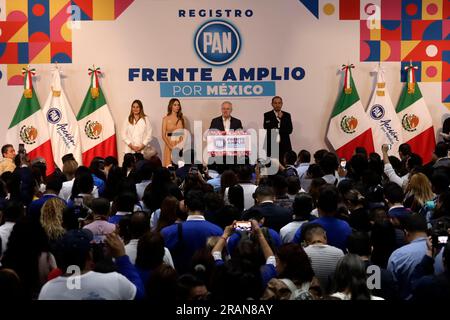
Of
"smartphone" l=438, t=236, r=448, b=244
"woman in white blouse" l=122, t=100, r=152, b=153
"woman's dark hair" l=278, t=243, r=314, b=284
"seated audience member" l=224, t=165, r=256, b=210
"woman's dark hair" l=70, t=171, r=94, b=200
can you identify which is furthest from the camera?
"woman in white blouse" l=122, t=100, r=152, b=153

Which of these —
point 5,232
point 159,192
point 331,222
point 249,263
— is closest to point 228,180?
point 159,192

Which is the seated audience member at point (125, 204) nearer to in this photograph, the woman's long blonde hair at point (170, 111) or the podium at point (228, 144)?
the podium at point (228, 144)

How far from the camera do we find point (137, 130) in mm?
12555

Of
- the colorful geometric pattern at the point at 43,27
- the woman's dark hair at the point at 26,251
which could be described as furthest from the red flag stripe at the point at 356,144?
the woman's dark hair at the point at 26,251

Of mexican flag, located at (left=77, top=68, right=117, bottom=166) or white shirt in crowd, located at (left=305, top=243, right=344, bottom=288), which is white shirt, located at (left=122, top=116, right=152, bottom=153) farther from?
white shirt in crowd, located at (left=305, top=243, right=344, bottom=288)

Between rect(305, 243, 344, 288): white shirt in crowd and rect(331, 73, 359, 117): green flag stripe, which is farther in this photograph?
rect(331, 73, 359, 117): green flag stripe

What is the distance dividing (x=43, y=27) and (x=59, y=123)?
1.54 m

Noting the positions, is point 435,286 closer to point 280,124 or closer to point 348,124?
point 280,124

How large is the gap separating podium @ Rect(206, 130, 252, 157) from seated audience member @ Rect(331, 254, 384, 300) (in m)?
7.17

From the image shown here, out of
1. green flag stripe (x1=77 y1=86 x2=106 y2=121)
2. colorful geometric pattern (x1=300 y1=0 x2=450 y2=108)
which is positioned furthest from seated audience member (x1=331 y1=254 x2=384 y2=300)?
colorful geometric pattern (x1=300 y1=0 x2=450 y2=108)

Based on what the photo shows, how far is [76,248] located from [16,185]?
3.17m

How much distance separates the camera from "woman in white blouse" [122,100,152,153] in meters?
12.5

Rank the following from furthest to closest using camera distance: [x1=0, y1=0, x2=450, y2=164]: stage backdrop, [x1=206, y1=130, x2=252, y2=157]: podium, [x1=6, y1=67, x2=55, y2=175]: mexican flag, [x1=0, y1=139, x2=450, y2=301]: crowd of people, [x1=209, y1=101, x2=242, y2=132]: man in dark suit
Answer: [x1=0, y1=0, x2=450, y2=164]: stage backdrop → [x1=6, y1=67, x2=55, y2=175]: mexican flag → [x1=209, y1=101, x2=242, y2=132]: man in dark suit → [x1=206, y1=130, x2=252, y2=157]: podium → [x1=0, y1=139, x2=450, y2=301]: crowd of people

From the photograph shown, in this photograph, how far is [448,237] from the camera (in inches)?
184
